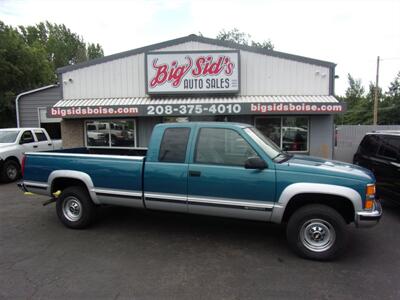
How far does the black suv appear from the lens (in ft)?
18.8

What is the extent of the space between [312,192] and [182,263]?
78.5 inches

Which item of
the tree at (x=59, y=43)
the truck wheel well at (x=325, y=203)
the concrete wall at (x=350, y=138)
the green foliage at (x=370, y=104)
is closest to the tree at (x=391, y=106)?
the green foliage at (x=370, y=104)

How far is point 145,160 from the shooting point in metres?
4.52

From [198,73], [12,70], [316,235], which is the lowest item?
[316,235]

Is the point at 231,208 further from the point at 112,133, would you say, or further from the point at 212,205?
the point at 112,133

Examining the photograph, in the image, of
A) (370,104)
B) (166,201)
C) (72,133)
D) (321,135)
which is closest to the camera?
(166,201)

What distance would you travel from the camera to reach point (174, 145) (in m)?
4.46

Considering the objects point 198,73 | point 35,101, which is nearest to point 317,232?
point 198,73

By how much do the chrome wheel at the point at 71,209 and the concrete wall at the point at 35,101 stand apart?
13862 millimetres

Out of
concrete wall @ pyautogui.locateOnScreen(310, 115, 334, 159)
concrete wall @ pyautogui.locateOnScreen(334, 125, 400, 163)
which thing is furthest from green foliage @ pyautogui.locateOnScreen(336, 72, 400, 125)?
concrete wall @ pyautogui.locateOnScreen(310, 115, 334, 159)

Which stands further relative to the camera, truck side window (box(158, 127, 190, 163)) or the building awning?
the building awning

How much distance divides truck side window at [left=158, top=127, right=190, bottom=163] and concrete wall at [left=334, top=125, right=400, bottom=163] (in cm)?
Result: 1064

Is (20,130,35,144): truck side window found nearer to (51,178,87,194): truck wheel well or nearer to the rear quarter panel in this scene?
the rear quarter panel

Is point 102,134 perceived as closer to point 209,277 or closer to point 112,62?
point 112,62
